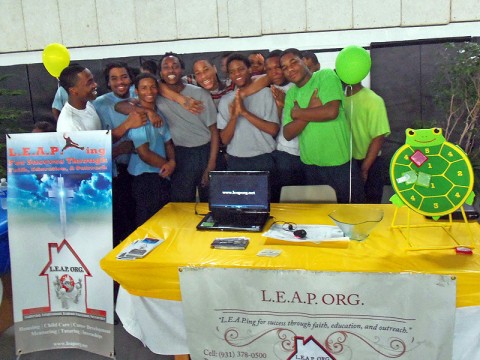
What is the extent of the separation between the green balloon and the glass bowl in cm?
94

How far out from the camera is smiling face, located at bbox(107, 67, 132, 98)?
315 cm

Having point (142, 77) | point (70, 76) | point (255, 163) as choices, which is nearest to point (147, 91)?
point (142, 77)

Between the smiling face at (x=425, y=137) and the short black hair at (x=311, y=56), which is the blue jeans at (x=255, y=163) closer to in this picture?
the short black hair at (x=311, y=56)

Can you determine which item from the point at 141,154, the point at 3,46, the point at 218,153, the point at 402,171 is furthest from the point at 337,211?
the point at 3,46

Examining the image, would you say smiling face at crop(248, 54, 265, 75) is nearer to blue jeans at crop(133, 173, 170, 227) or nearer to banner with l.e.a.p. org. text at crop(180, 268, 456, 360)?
blue jeans at crop(133, 173, 170, 227)

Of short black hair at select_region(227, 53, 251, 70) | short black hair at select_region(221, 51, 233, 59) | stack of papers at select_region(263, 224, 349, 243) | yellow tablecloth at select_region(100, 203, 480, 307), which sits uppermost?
short black hair at select_region(221, 51, 233, 59)

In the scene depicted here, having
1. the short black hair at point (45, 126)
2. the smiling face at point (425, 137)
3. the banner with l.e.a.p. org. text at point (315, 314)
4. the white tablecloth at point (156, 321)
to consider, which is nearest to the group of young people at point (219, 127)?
the short black hair at point (45, 126)

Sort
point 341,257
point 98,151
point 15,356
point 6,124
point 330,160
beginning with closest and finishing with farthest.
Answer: point 341,257, point 98,151, point 15,356, point 330,160, point 6,124

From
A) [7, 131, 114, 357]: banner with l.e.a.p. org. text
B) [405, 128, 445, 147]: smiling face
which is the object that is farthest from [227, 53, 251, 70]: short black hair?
[405, 128, 445, 147]: smiling face

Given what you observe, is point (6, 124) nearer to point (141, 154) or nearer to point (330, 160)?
point (141, 154)

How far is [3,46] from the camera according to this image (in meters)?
3.88

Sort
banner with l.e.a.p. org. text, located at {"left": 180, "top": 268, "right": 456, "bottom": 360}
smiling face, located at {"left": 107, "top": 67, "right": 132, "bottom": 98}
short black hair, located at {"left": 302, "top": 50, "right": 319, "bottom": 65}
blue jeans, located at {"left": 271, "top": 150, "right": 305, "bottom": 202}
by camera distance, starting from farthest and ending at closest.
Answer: short black hair, located at {"left": 302, "top": 50, "right": 319, "bottom": 65} → smiling face, located at {"left": 107, "top": 67, "right": 132, "bottom": 98} → blue jeans, located at {"left": 271, "top": 150, "right": 305, "bottom": 202} → banner with l.e.a.p. org. text, located at {"left": 180, "top": 268, "right": 456, "bottom": 360}

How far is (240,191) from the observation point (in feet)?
7.40

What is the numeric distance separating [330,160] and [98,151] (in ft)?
5.07
